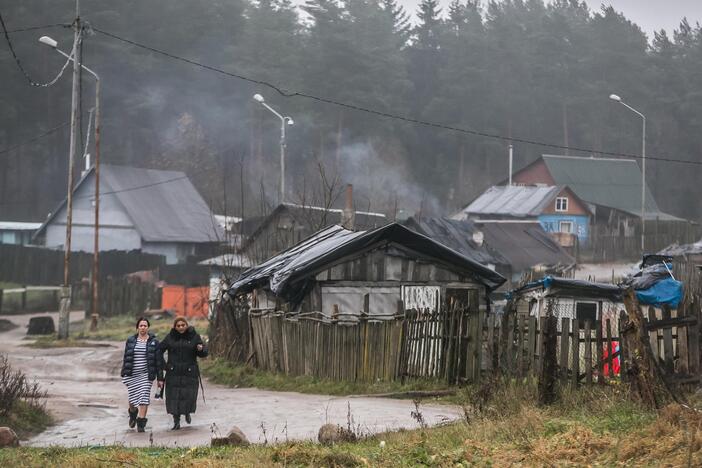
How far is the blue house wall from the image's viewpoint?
66312 millimetres

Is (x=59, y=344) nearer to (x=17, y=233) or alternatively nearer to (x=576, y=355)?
(x=576, y=355)

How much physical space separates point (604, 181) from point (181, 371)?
209 feet

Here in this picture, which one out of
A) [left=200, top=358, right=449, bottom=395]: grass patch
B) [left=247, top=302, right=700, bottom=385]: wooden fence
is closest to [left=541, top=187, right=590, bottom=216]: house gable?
[left=200, top=358, right=449, bottom=395]: grass patch

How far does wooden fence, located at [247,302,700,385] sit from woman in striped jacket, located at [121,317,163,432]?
15.3 ft

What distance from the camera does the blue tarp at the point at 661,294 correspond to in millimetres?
23203

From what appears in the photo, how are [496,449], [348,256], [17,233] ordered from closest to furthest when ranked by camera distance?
[496,449], [348,256], [17,233]

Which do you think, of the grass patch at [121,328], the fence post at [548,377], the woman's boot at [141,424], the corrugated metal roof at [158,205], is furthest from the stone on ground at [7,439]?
the corrugated metal roof at [158,205]

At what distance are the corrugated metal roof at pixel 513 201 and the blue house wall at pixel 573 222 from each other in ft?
3.44

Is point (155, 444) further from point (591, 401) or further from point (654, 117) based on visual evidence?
point (654, 117)

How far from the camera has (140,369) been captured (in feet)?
48.1

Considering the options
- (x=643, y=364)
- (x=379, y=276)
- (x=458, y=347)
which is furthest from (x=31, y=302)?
(x=643, y=364)

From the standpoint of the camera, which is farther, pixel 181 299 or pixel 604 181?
pixel 604 181

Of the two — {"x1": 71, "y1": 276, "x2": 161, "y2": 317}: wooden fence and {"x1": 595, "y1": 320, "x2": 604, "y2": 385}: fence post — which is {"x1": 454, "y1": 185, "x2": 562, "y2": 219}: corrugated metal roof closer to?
{"x1": 71, "y1": 276, "x2": 161, "y2": 317}: wooden fence

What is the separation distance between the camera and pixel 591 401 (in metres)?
12.0
